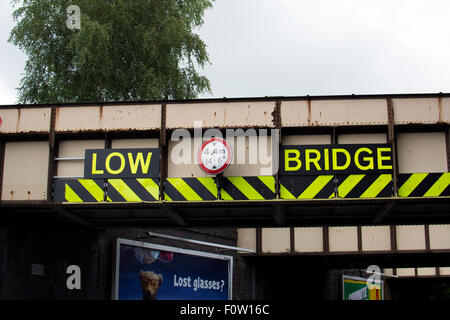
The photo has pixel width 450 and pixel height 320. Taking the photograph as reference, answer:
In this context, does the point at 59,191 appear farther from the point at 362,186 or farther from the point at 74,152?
the point at 362,186

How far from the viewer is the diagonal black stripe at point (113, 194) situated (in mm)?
15336

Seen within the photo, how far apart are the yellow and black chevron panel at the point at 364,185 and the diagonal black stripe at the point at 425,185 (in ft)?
1.90

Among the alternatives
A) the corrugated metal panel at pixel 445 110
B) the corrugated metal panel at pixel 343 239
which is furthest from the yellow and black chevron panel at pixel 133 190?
the corrugated metal panel at pixel 343 239

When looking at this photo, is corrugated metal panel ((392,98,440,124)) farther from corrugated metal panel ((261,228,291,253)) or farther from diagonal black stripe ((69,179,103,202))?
corrugated metal panel ((261,228,291,253))

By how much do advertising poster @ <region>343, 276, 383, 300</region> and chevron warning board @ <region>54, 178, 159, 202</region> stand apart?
25.8 meters

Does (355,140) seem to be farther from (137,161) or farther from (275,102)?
(137,161)

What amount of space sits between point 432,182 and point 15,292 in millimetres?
10395

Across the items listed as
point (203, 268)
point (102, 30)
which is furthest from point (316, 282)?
point (102, 30)

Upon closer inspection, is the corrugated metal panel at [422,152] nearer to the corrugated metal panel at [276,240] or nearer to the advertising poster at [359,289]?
the corrugated metal panel at [276,240]

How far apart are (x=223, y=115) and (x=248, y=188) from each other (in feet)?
6.13

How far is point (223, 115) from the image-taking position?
613 inches

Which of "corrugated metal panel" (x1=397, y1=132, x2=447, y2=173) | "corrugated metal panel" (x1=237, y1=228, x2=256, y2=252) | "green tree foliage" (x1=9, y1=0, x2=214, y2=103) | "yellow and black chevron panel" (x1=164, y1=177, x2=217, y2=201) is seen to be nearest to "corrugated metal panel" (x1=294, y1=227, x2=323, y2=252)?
"corrugated metal panel" (x1=237, y1=228, x2=256, y2=252)
